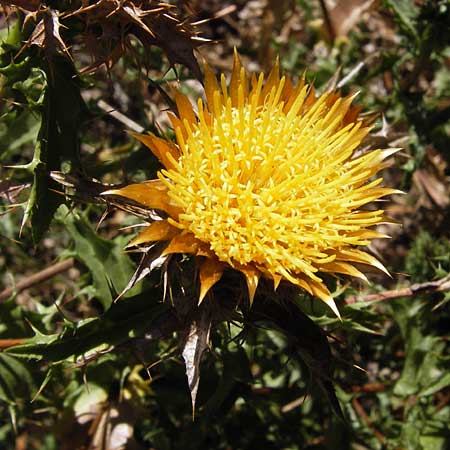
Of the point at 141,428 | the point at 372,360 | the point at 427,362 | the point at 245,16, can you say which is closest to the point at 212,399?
the point at 141,428

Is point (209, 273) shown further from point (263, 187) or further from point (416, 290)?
point (416, 290)

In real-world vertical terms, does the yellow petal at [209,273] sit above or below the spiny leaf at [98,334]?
above

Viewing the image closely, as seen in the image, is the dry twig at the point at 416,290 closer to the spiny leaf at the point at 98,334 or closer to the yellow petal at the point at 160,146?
the spiny leaf at the point at 98,334

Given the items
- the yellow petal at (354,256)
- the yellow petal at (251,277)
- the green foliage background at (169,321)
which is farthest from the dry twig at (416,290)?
the yellow petal at (251,277)

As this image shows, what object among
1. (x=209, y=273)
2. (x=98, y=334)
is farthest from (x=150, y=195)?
(x=98, y=334)

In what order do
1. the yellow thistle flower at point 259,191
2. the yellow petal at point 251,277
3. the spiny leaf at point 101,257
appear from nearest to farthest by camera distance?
the yellow petal at point 251,277 → the yellow thistle flower at point 259,191 → the spiny leaf at point 101,257
